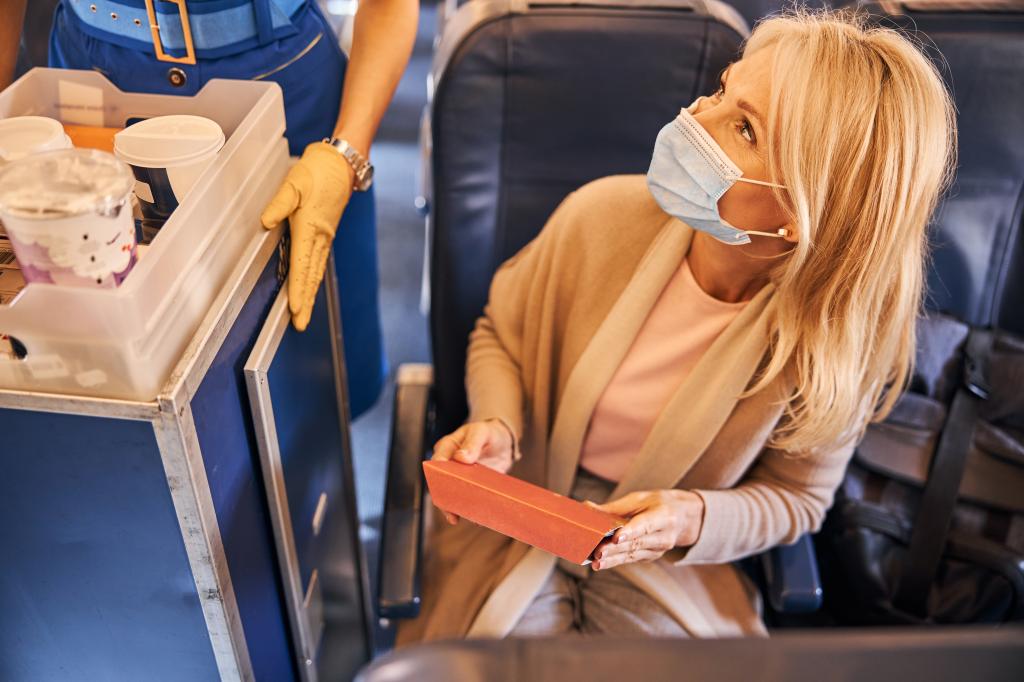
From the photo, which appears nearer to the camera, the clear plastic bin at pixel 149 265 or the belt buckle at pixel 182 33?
the clear plastic bin at pixel 149 265

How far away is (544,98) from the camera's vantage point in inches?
50.0

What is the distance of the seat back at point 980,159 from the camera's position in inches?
50.6

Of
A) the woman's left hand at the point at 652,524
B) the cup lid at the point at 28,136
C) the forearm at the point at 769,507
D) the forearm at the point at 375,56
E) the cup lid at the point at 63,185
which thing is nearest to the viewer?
the cup lid at the point at 63,185

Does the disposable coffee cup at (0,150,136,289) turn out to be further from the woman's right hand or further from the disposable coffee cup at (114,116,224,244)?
the woman's right hand

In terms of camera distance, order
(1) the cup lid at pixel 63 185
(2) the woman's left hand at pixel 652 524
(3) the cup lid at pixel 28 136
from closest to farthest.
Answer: (1) the cup lid at pixel 63 185 → (3) the cup lid at pixel 28 136 → (2) the woman's left hand at pixel 652 524

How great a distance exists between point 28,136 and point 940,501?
4.47 ft

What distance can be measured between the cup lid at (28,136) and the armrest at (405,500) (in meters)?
0.62

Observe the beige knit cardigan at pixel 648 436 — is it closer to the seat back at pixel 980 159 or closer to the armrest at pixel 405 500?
the armrest at pixel 405 500

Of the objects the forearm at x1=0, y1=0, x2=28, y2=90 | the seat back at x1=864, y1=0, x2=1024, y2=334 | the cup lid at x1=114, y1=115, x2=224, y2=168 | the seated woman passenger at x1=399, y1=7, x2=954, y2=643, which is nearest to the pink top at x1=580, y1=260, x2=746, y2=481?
the seated woman passenger at x1=399, y1=7, x2=954, y2=643

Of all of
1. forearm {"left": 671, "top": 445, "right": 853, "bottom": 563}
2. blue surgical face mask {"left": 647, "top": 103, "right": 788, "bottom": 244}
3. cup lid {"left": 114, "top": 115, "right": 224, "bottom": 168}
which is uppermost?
cup lid {"left": 114, "top": 115, "right": 224, "bottom": 168}

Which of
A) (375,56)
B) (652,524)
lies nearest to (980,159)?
(652,524)

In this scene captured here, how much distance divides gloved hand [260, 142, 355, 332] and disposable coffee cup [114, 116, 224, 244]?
0.10 meters

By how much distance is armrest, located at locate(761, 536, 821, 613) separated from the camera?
119 cm

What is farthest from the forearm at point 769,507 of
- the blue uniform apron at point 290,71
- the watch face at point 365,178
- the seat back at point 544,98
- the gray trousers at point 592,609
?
the blue uniform apron at point 290,71
